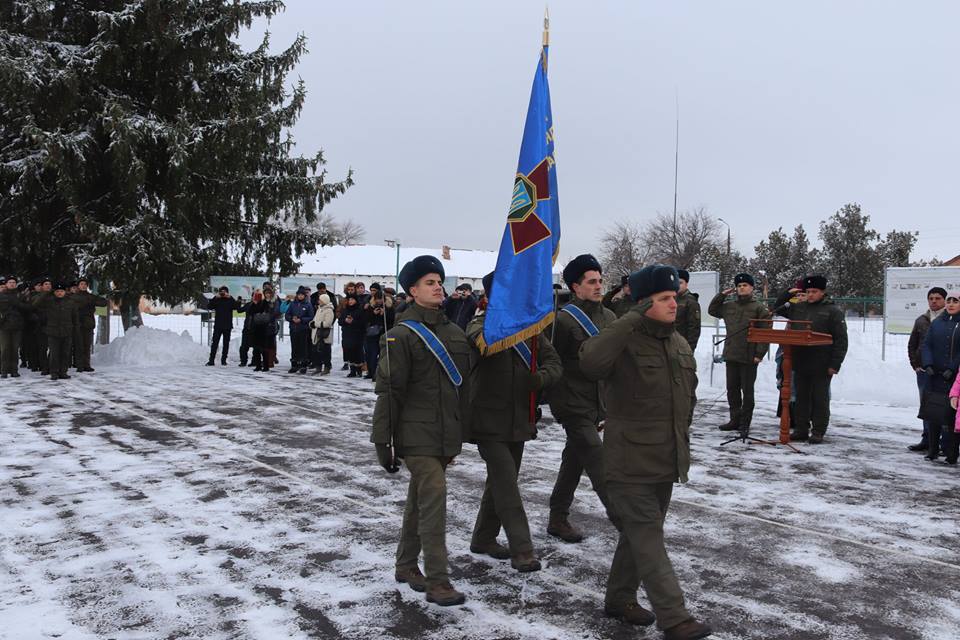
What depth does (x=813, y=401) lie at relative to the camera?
9.18 meters

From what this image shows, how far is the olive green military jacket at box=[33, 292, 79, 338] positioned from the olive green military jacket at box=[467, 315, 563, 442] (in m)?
13.1

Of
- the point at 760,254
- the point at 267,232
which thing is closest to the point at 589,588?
the point at 267,232

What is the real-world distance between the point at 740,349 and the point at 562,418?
528cm

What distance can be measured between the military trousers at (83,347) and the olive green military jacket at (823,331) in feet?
47.9

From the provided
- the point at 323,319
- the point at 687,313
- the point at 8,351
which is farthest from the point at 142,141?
the point at 687,313

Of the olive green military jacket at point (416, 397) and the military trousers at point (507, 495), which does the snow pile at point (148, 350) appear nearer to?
the military trousers at point (507, 495)

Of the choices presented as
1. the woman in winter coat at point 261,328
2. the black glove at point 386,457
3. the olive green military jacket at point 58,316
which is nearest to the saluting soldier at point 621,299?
the black glove at point 386,457

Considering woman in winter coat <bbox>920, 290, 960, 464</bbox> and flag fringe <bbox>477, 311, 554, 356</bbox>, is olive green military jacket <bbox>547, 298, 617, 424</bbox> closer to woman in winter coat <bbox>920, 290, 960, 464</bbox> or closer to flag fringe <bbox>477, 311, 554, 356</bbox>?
flag fringe <bbox>477, 311, 554, 356</bbox>

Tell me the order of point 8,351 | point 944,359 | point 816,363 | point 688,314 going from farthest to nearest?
point 8,351, point 688,314, point 816,363, point 944,359

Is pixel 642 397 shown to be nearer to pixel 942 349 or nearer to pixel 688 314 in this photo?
pixel 942 349

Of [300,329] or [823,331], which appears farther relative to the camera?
[300,329]

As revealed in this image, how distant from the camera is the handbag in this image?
25.6 feet

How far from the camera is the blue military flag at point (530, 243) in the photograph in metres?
4.61

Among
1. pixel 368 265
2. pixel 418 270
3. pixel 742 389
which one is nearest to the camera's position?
pixel 418 270
